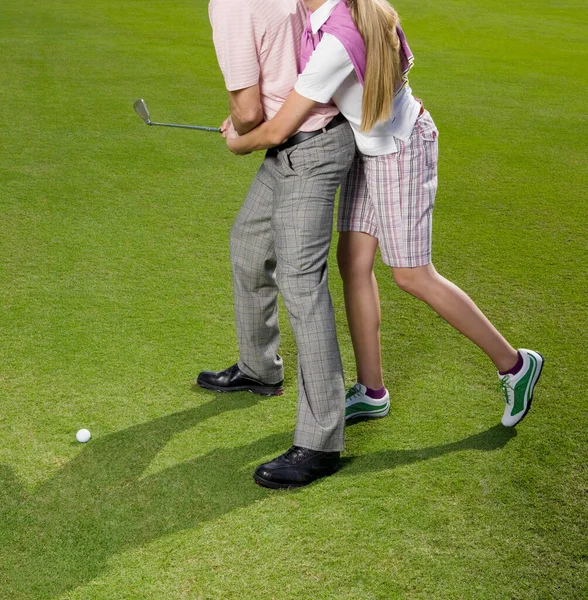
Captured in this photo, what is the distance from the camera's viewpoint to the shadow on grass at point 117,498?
2.59 meters

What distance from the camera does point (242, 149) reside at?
2.97 m

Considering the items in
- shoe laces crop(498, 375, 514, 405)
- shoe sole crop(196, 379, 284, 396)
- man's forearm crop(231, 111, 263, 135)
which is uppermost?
man's forearm crop(231, 111, 263, 135)

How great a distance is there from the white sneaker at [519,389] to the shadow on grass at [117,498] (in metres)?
0.08

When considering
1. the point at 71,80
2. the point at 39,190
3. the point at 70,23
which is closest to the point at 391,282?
the point at 39,190

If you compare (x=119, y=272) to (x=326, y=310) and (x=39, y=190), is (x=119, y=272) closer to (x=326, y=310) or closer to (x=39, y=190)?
(x=39, y=190)

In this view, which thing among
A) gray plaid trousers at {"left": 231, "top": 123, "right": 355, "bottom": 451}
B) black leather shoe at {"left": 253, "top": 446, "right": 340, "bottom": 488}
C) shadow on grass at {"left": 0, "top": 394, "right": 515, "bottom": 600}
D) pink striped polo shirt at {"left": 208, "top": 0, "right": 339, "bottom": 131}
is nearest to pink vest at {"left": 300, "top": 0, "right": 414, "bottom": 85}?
pink striped polo shirt at {"left": 208, "top": 0, "right": 339, "bottom": 131}

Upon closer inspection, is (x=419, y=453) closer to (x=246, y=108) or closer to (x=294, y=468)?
(x=294, y=468)

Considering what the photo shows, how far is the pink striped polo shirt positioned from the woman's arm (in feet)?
0.27

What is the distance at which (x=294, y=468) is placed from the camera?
2953 mm

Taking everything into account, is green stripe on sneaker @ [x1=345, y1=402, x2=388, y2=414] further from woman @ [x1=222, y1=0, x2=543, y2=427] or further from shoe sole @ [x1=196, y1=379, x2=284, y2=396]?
shoe sole @ [x1=196, y1=379, x2=284, y2=396]

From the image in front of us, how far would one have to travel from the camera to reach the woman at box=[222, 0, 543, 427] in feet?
8.64

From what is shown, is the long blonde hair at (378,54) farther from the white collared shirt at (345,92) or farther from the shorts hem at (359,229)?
the shorts hem at (359,229)

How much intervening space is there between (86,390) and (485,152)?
472 centimetres

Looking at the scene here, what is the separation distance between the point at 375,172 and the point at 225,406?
1125 mm
